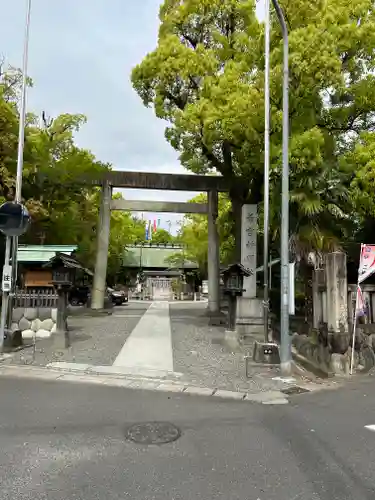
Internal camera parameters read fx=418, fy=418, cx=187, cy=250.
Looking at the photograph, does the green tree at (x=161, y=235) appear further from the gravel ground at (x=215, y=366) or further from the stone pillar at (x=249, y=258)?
the gravel ground at (x=215, y=366)

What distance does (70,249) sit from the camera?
16719 millimetres

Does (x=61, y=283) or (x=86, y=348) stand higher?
(x=61, y=283)

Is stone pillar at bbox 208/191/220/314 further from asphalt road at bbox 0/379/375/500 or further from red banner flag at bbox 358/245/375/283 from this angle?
asphalt road at bbox 0/379/375/500

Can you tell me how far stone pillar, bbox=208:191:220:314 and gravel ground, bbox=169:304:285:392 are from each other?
6889mm

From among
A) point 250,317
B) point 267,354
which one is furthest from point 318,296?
point 250,317

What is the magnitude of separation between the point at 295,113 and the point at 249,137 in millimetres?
1648

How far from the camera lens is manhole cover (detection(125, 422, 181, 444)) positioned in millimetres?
4875

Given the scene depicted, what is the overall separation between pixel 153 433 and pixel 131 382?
115 inches

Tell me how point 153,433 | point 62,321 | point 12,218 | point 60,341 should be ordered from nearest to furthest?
point 153,433
point 12,218
point 60,341
point 62,321

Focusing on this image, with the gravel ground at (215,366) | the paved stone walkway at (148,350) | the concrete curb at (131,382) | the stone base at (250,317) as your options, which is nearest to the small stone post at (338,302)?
the gravel ground at (215,366)

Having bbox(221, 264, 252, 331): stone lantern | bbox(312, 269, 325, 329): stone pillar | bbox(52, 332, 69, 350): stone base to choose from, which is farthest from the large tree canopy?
bbox(52, 332, 69, 350): stone base

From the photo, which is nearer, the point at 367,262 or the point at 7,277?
the point at 367,262

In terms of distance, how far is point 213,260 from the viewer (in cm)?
2205

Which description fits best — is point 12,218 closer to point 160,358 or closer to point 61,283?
point 61,283
